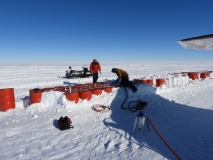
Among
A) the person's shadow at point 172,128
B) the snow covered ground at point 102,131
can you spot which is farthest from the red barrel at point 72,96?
the person's shadow at point 172,128

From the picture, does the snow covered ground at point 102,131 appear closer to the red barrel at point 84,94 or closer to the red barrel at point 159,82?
the red barrel at point 84,94

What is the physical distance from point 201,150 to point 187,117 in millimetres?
→ 2149

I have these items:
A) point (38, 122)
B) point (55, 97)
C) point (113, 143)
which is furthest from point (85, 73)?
point (113, 143)

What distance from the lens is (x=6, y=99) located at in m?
6.20

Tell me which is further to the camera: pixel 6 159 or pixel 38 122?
pixel 38 122

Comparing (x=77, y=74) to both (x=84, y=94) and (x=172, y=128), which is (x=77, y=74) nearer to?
(x=84, y=94)

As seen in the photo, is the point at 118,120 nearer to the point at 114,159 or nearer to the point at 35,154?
the point at 114,159

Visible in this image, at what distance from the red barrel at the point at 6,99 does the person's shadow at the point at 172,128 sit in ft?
12.5

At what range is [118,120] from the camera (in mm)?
5355

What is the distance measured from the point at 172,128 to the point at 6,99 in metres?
5.90

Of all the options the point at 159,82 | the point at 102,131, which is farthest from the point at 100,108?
the point at 159,82

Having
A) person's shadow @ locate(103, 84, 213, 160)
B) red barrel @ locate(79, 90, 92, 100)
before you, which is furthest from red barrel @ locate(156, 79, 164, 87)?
red barrel @ locate(79, 90, 92, 100)

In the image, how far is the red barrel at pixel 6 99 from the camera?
20.2ft

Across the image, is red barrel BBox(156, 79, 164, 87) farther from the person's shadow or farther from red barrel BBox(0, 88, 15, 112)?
red barrel BBox(0, 88, 15, 112)
